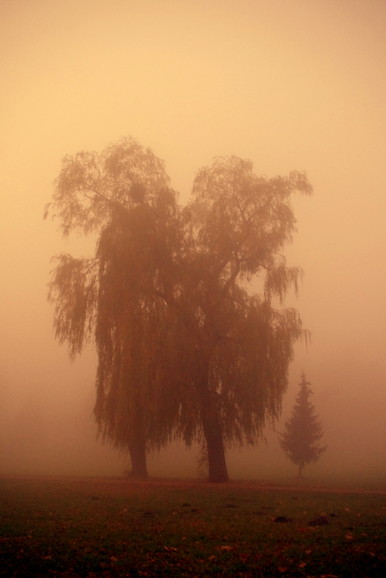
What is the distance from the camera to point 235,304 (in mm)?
22312

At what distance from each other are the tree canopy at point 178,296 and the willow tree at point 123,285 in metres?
0.05

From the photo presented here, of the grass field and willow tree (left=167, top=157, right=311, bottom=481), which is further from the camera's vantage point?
willow tree (left=167, top=157, right=311, bottom=481)

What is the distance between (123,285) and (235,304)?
18.5 ft

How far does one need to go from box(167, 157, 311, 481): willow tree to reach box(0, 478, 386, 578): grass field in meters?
5.22

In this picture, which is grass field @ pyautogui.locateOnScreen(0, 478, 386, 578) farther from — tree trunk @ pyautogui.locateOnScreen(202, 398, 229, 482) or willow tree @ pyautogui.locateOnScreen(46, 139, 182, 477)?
willow tree @ pyautogui.locateOnScreen(46, 139, 182, 477)

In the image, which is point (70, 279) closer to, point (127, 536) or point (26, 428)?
point (127, 536)

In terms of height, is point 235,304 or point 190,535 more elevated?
point 235,304

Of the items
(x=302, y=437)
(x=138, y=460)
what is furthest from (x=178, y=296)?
(x=302, y=437)

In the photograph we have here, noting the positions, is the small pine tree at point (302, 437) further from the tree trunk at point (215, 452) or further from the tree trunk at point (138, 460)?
the tree trunk at point (215, 452)

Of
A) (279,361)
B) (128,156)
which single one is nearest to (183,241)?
(128,156)

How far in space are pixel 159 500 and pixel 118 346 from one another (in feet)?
26.2

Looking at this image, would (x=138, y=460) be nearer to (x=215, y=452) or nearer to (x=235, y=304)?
(x=215, y=452)

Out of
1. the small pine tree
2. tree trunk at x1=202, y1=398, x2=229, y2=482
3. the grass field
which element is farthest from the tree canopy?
the small pine tree

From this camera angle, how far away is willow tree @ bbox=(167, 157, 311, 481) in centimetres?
2044
